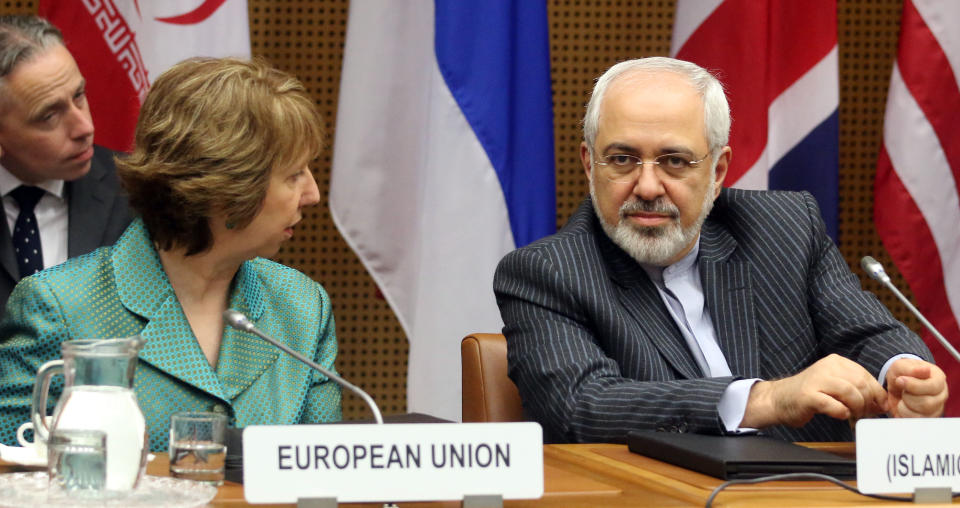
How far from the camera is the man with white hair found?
212 cm

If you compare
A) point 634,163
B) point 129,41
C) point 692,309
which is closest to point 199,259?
point 634,163

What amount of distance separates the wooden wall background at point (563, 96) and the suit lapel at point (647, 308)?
68.0 inches

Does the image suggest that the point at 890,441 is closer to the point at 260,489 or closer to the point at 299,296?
the point at 260,489

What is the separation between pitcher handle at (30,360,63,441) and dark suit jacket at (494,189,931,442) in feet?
2.95

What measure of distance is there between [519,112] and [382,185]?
43 cm

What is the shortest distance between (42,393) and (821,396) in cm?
111

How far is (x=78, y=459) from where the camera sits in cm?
123

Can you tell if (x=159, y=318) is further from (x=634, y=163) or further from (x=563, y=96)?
(x=563, y=96)

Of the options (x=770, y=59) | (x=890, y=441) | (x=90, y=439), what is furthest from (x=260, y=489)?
(x=770, y=59)

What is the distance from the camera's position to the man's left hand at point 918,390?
1.88m

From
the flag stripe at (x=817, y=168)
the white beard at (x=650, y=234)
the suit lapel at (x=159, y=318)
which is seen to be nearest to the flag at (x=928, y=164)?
the flag stripe at (x=817, y=168)

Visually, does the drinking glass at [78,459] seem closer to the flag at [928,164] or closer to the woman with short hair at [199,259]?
the woman with short hair at [199,259]

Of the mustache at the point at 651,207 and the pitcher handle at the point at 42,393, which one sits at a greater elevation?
the mustache at the point at 651,207

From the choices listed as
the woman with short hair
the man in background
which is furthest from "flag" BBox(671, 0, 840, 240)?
the man in background
